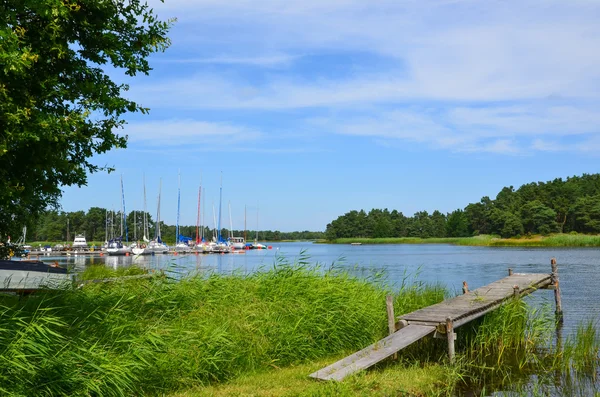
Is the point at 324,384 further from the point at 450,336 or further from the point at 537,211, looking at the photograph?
the point at 537,211

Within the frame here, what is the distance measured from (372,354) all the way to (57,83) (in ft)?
23.9

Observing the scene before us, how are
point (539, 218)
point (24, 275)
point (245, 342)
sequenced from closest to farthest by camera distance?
point (245, 342), point (24, 275), point (539, 218)

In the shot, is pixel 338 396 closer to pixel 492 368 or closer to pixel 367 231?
pixel 492 368

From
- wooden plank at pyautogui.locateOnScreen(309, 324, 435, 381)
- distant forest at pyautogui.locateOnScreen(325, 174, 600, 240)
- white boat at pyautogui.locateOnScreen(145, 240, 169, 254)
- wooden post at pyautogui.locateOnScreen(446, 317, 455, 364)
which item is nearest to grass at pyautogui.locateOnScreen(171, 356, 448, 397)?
wooden plank at pyautogui.locateOnScreen(309, 324, 435, 381)

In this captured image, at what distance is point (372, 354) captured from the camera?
35.1 ft

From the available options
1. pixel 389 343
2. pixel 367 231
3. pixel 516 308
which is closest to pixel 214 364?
pixel 389 343

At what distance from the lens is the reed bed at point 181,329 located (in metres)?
8.08

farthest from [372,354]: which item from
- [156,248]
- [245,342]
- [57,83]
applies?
[156,248]

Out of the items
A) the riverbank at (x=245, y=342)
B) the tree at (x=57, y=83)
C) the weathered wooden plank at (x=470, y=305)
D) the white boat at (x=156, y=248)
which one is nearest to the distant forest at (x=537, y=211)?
the white boat at (x=156, y=248)

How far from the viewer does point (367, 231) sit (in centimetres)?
19112

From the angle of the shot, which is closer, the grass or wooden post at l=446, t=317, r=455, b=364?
the grass

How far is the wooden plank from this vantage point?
972 centimetres

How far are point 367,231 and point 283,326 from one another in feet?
594

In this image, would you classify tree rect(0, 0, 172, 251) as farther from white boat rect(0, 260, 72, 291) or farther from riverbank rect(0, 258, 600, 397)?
white boat rect(0, 260, 72, 291)
